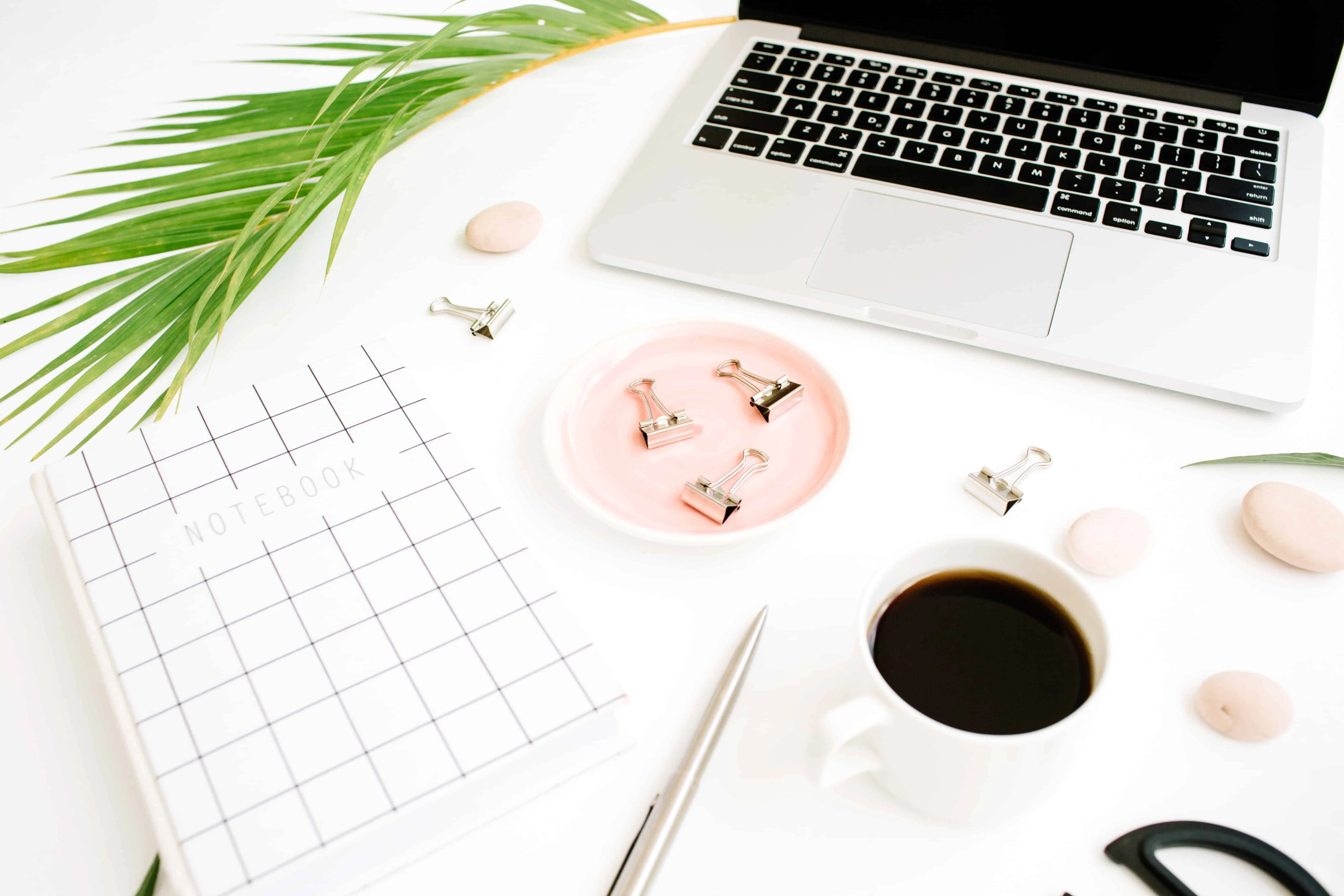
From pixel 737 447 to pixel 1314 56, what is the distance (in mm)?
586

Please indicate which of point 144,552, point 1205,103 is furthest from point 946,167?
point 144,552

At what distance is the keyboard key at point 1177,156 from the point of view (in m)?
0.72

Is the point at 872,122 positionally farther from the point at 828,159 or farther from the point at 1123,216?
the point at 1123,216

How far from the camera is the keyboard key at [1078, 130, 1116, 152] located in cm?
74

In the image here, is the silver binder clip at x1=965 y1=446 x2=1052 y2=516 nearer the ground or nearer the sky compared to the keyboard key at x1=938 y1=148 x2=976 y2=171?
nearer the ground

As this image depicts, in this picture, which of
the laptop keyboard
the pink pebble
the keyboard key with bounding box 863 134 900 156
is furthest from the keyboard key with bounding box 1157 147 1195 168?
the pink pebble

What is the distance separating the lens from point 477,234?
29.0 inches

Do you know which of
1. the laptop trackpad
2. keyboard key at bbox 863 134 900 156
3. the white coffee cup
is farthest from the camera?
keyboard key at bbox 863 134 900 156

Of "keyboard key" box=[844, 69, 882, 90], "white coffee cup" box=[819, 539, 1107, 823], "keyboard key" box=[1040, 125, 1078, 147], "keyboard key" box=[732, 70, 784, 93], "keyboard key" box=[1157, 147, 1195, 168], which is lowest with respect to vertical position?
"white coffee cup" box=[819, 539, 1107, 823]

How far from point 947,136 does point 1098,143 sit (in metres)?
0.12

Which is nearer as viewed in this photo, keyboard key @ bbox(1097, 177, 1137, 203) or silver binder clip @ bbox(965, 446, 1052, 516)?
silver binder clip @ bbox(965, 446, 1052, 516)

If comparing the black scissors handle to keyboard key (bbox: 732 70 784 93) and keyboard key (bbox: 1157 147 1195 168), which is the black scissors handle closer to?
keyboard key (bbox: 1157 147 1195 168)

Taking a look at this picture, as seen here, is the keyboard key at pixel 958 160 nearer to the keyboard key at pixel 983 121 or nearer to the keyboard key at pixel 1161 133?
the keyboard key at pixel 983 121

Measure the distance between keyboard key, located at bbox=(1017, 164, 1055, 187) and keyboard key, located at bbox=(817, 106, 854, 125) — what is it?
5.9 inches
